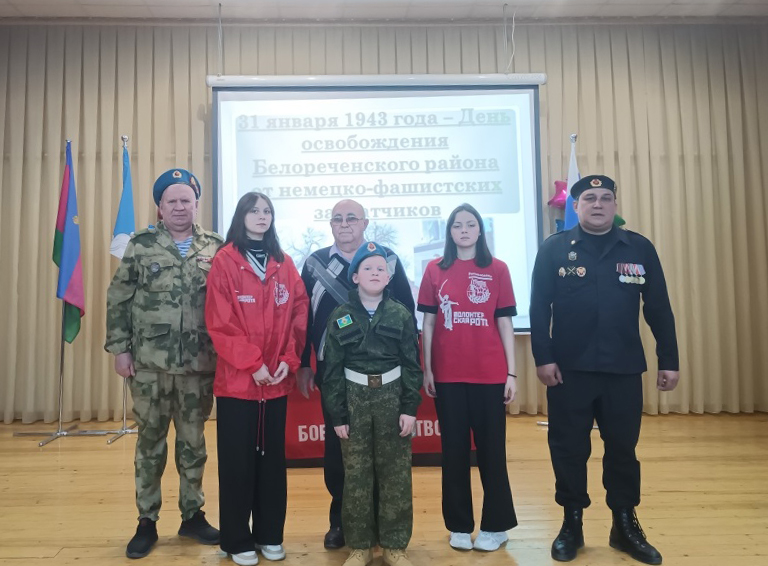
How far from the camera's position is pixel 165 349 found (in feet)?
7.73

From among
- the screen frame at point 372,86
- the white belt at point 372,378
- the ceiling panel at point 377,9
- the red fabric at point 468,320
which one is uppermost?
the ceiling panel at point 377,9

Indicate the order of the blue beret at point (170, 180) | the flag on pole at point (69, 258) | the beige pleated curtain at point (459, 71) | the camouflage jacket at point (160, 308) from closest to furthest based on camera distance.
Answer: the camouflage jacket at point (160, 308), the blue beret at point (170, 180), the flag on pole at point (69, 258), the beige pleated curtain at point (459, 71)

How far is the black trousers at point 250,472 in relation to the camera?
7.09 feet

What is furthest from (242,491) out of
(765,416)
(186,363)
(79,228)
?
(765,416)

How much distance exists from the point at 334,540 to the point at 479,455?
0.71 m

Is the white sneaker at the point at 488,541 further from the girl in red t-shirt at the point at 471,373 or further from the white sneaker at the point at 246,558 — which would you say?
the white sneaker at the point at 246,558

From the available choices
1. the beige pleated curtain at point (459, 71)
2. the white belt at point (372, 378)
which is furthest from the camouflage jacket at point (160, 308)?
the beige pleated curtain at point (459, 71)

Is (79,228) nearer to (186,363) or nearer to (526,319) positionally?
(186,363)

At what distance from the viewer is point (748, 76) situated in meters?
5.20

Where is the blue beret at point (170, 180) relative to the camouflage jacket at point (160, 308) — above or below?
above

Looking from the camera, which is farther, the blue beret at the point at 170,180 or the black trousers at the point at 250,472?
the blue beret at the point at 170,180

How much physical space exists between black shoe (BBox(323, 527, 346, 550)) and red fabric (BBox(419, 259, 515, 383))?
78 cm

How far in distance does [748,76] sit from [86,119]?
235 inches

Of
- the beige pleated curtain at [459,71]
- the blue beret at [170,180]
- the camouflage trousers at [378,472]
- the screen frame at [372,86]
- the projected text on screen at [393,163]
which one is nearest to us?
the camouflage trousers at [378,472]
